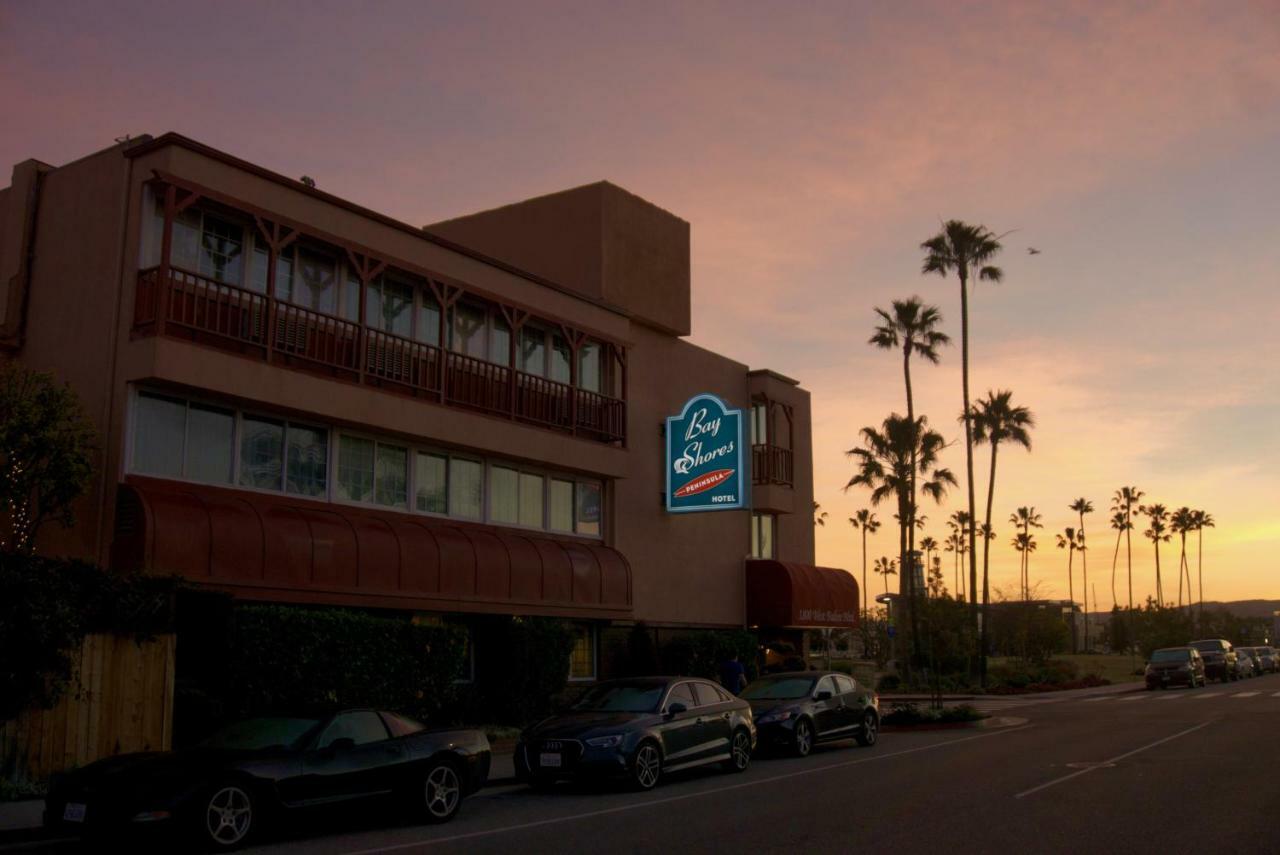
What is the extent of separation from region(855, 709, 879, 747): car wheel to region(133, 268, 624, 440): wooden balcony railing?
8.97 metres

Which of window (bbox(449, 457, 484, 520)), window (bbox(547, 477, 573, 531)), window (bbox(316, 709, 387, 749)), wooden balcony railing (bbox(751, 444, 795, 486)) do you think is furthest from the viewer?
wooden balcony railing (bbox(751, 444, 795, 486))

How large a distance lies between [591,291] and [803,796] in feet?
54.9

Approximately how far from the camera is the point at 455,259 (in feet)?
77.7

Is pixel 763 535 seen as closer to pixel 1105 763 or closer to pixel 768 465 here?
pixel 768 465

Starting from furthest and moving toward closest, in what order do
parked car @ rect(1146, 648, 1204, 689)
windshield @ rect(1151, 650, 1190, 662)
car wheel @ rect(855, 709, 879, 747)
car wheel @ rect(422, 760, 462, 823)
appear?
1. windshield @ rect(1151, 650, 1190, 662)
2. parked car @ rect(1146, 648, 1204, 689)
3. car wheel @ rect(855, 709, 879, 747)
4. car wheel @ rect(422, 760, 462, 823)

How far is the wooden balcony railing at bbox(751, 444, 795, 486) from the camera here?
32719mm

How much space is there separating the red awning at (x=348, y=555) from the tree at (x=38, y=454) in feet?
2.45

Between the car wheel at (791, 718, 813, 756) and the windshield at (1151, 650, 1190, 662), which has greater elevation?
the windshield at (1151, 650, 1190, 662)

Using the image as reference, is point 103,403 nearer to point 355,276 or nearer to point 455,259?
point 355,276

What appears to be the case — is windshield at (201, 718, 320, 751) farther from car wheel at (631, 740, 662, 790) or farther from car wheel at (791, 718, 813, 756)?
car wheel at (791, 718, 813, 756)

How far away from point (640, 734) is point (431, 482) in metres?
9.29

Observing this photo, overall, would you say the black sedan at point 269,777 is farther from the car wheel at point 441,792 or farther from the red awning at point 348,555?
the red awning at point 348,555

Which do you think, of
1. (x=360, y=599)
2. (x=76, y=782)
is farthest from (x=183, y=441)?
(x=76, y=782)

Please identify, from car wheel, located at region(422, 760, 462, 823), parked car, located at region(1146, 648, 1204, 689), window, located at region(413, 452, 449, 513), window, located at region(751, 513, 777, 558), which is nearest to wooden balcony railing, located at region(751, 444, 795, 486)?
window, located at region(751, 513, 777, 558)
